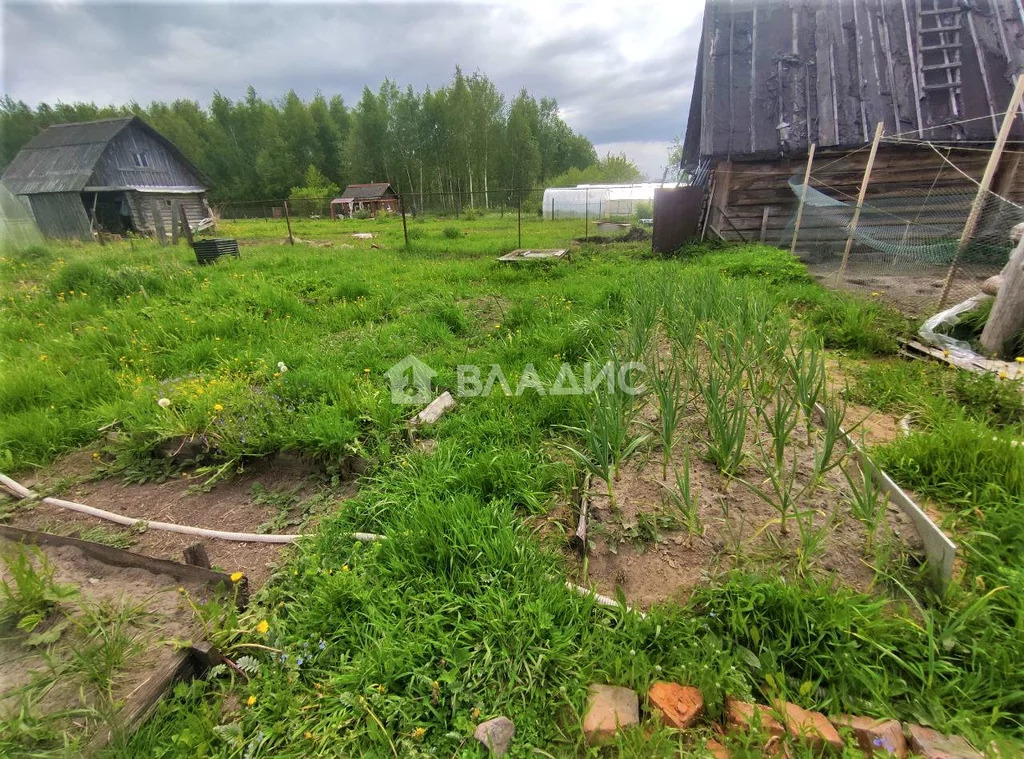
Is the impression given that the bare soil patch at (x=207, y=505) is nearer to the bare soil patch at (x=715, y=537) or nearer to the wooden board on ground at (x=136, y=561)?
the wooden board on ground at (x=136, y=561)

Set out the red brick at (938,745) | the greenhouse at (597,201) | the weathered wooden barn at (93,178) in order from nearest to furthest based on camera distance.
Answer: the red brick at (938,745) < the weathered wooden barn at (93,178) < the greenhouse at (597,201)

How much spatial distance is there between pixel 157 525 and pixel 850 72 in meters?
12.8

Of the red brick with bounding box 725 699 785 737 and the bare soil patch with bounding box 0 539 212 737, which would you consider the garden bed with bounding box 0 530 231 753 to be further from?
the red brick with bounding box 725 699 785 737

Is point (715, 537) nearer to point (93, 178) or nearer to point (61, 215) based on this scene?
point (93, 178)

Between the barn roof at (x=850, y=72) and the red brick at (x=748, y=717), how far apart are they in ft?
32.3

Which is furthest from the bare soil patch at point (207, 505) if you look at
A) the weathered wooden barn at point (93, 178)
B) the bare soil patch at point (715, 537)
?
the weathered wooden barn at point (93, 178)

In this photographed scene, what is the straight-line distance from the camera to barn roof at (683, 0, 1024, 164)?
315 inches

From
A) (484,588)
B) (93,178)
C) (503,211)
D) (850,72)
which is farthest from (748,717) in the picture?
(503,211)

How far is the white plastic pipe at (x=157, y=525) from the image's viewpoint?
217cm

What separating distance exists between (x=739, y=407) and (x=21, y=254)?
10.6 meters

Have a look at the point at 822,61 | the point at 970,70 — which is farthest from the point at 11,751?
the point at 970,70

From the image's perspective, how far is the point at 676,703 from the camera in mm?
1240

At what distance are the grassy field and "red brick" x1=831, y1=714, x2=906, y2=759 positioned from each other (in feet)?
0.17

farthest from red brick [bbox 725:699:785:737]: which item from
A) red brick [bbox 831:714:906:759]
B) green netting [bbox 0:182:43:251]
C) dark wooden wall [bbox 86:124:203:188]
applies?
dark wooden wall [bbox 86:124:203:188]
